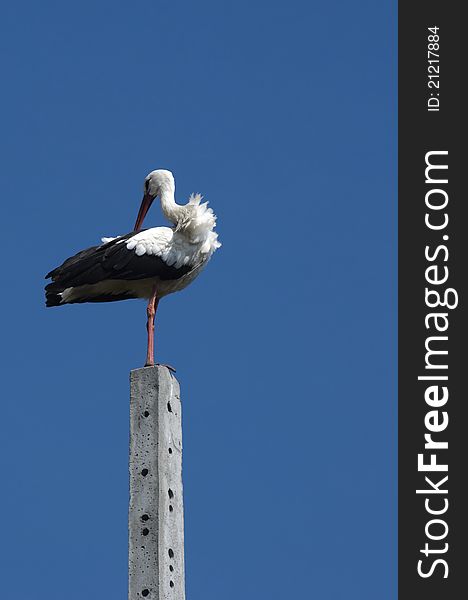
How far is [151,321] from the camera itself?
15.8 meters

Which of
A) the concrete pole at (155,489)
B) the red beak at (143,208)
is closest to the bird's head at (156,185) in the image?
the red beak at (143,208)

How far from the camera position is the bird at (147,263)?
51.6 ft

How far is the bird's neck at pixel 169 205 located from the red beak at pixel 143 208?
0.70 ft

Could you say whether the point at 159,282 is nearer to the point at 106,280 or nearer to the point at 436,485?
the point at 106,280

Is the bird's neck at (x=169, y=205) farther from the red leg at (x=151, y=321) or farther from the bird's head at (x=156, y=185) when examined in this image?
the red leg at (x=151, y=321)

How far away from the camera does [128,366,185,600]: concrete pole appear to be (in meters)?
13.9

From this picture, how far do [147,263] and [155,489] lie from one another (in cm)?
240

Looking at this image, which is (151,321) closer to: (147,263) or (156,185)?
(147,263)

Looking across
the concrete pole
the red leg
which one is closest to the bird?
the red leg

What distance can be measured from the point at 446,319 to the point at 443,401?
77 cm

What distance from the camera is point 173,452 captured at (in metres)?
14.6

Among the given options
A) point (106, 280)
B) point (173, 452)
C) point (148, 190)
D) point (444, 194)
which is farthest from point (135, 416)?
point (444, 194)

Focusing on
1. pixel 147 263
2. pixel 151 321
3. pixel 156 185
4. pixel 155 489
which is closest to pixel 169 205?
pixel 156 185

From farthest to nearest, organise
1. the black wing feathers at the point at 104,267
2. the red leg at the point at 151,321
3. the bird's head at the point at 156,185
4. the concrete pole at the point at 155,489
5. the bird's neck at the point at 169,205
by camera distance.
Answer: the bird's head at the point at 156,185 → the bird's neck at the point at 169,205 → the black wing feathers at the point at 104,267 → the red leg at the point at 151,321 → the concrete pole at the point at 155,489
